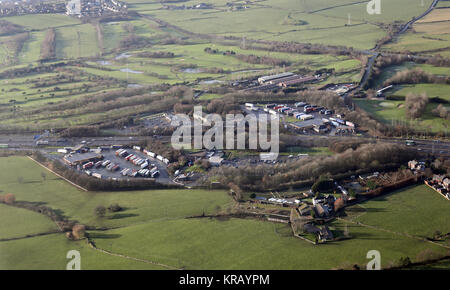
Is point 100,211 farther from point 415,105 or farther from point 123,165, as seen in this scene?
point 415,105

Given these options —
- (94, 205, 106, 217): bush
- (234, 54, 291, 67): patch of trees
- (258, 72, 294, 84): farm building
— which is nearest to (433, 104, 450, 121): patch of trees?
(258, 72, 294, 84): farm building

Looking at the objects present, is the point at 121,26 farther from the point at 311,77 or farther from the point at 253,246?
the point at 253,246

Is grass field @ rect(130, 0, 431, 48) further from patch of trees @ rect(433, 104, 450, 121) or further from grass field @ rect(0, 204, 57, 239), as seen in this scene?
grass field @ rect(0, 204, 57, 239)

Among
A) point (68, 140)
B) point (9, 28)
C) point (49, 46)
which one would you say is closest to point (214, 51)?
point (49, 46)

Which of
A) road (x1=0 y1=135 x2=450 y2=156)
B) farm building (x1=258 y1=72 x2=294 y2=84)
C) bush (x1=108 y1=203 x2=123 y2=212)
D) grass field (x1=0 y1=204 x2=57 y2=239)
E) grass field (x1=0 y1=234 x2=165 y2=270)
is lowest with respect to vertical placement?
grass field (x1=0 y1=234 x2=165 y2=270)

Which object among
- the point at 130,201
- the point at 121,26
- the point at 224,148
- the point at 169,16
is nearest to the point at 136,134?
the point at 224,148

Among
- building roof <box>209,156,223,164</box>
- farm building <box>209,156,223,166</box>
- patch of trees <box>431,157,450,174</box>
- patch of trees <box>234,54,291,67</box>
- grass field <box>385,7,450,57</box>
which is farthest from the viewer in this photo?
patch of trees <box>234,54,291,67</box>
